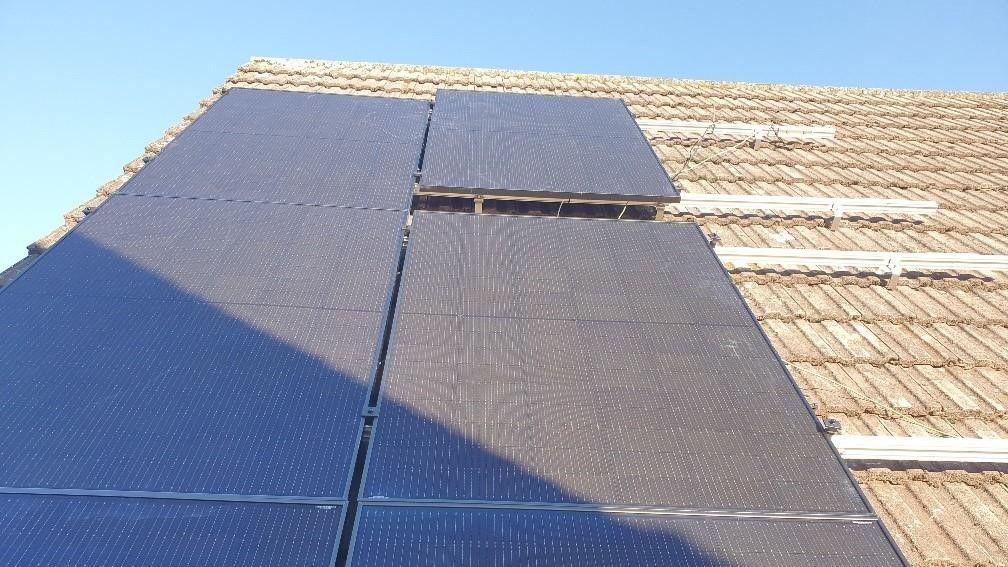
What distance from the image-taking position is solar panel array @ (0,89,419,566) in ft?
14.5

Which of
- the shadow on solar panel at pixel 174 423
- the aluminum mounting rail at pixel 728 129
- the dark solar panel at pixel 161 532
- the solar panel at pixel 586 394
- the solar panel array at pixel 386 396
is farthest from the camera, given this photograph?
the aluminum mounting rail at pixel 728 129

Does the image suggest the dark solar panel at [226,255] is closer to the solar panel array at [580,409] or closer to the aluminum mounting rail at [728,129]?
the solar panel array at [580,409]

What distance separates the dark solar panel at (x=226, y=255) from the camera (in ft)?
21.5

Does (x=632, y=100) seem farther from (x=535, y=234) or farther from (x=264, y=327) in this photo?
(x=264, y=327)

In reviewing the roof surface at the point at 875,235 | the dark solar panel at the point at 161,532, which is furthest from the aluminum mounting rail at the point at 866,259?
the dark solar panel at the point at 161,532

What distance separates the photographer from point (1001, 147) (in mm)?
13750

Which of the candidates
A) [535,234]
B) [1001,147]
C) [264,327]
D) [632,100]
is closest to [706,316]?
[535,234]

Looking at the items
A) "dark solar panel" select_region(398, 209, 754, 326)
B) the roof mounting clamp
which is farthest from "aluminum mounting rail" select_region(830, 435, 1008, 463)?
"dark solar panel" select_region(398, 209, 754, 326)

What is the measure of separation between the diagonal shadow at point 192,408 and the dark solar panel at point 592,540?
17 millimetres

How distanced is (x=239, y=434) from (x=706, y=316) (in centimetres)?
539

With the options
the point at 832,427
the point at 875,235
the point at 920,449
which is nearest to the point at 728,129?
the point at 875,235

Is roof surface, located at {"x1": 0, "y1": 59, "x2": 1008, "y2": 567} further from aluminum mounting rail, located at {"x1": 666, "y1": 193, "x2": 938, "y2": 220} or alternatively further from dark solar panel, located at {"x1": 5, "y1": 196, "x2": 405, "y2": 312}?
dark solar panel, located at {"x1": 5, "y1": 196, "x2": 405, "y2": 312}

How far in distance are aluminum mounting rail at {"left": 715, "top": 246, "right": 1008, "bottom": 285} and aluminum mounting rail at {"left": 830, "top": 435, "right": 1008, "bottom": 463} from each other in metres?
3.25

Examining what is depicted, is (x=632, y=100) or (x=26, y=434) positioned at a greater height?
(x=632, y=100)
